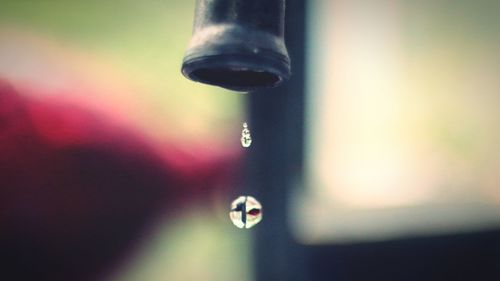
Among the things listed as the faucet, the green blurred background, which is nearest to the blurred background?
the green blurred background

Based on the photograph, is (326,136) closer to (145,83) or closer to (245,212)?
(245,212)

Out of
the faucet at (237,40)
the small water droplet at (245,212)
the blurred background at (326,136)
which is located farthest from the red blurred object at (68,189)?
the faucet at (237,40)

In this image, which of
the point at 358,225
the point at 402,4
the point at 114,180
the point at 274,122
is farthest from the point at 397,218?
the point at 114,180

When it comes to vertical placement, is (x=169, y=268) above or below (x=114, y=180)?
below

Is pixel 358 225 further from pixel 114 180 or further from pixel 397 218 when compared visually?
pixel 114 180

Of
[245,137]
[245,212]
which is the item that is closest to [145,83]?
[245,137]

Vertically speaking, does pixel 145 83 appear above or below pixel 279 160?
above

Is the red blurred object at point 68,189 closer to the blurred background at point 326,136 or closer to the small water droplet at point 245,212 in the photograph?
the blurred background at point 326,136

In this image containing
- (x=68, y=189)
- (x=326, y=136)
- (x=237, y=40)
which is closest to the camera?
(x=237, y=40)
